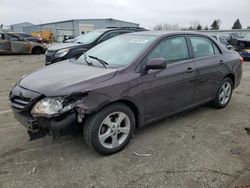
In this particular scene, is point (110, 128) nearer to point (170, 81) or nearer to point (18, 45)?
point (170, 81)

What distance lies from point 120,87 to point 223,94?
9.27ft

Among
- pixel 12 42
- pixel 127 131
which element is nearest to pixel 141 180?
pixel 127 131

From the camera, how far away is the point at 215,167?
3.18 meters

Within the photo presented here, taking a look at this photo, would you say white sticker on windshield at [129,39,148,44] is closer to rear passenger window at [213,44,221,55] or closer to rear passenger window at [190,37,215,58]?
rear passenger window at [190,37,215,58]

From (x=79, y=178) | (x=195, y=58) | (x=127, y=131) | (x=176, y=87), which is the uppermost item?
(x=195, y=58)

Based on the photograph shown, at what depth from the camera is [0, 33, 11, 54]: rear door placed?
16.6 m

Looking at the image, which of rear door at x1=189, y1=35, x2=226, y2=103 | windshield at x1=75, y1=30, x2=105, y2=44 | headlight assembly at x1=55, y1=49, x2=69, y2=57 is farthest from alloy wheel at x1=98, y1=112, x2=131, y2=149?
windshield at x1=75, y1=30, x2=105, y2=44

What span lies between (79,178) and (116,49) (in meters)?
2.13

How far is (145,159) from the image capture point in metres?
3.38

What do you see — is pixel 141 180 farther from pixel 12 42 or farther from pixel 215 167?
pixel 12 42

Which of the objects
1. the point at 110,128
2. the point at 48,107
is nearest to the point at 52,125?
the point at 48,107

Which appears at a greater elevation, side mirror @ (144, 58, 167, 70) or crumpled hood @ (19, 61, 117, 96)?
side mirror @ (144, 58, 167, 70)

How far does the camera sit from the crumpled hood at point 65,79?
313 centimetres

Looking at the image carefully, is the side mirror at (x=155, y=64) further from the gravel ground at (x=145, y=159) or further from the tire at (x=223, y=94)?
the tire at (x=223, y=94)
